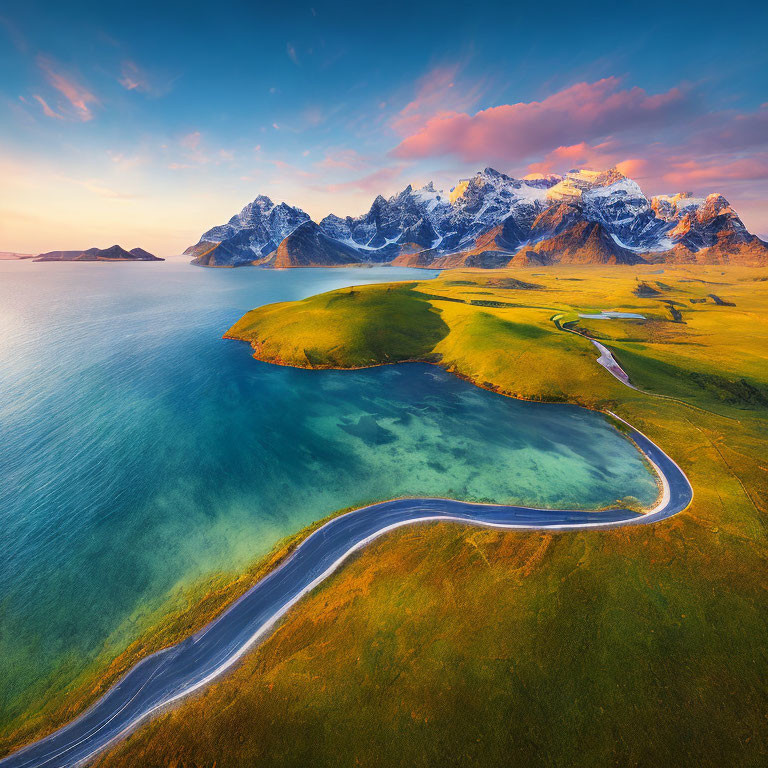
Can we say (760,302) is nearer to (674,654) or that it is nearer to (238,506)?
(674,654)

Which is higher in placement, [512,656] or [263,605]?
[263,605]

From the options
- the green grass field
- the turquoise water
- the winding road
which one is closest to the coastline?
the winding road

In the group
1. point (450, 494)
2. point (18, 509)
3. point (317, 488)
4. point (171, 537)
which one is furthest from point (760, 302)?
point (18, 509)

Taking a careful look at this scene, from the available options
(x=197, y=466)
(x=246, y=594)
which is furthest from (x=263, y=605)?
(x=197, y=466)

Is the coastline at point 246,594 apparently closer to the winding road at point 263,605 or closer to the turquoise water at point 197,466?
the winding road at point 263,605

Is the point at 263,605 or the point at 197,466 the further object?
the point at 197,466

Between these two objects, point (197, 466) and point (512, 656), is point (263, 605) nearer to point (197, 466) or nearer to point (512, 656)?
point (512, 656)

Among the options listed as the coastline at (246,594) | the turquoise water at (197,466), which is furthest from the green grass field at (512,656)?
the turquoise water at (197,466)

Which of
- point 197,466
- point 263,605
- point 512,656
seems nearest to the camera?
point 512,656
